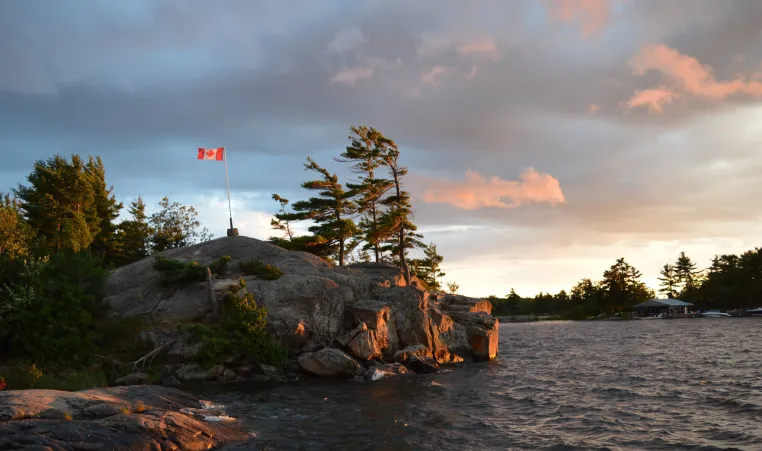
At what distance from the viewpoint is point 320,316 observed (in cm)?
3688

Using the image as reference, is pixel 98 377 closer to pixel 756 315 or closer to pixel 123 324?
pixel 123 324

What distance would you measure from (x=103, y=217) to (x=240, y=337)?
1856 inches

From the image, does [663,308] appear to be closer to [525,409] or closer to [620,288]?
[620,288]

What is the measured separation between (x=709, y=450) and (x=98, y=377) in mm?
27288

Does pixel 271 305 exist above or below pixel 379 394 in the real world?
above

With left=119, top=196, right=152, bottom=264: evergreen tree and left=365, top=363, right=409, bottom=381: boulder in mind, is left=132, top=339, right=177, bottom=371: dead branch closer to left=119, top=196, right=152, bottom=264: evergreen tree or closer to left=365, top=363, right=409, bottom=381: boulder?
left=365, top=363, right=409, bottom=381: boulder

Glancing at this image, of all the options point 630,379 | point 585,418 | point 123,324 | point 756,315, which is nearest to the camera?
point 585,418

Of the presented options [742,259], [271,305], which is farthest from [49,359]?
[742,259]

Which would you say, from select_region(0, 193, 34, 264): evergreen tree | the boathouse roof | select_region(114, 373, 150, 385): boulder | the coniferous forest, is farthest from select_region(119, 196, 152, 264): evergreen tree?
the boathouse roof

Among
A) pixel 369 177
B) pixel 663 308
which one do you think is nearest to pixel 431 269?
pixel 369 177

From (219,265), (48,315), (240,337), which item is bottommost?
(240,337)

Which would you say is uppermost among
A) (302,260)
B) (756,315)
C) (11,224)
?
(11,224)

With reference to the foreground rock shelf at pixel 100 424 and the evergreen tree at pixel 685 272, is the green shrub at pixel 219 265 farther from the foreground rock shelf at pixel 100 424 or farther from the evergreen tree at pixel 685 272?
the evergreen tree at pixel 685 272

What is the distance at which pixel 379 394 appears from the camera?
2564cm
